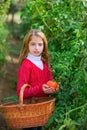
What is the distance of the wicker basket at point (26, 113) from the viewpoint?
419 centimetres

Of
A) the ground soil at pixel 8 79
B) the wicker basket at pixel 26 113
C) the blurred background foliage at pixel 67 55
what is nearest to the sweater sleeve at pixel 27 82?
the wicker basket at pixel 26 113

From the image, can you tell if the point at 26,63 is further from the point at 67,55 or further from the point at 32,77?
the point at 67,55

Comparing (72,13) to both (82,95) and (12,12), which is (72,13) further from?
(12,12)

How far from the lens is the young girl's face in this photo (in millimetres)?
4492

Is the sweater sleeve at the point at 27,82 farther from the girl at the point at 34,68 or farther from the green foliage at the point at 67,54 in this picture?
the green foliage at the point at 67,54

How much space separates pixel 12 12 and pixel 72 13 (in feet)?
30.7

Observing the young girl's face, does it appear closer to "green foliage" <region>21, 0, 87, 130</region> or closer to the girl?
the girl

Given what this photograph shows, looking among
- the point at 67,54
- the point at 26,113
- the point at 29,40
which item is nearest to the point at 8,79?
the point at 67,54

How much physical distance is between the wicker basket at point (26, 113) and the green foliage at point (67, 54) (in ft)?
0.58

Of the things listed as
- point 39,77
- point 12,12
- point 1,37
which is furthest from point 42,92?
point 12,12

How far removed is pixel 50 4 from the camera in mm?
5785

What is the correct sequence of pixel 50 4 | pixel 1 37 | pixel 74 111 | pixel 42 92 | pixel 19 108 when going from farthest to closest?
pixel 1 37, pixel 50 4, pixel 74 111, pixel 42 92, pixel 19 108

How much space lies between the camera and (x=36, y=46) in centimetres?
449

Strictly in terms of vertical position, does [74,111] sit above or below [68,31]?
below
